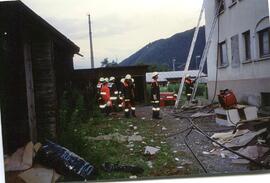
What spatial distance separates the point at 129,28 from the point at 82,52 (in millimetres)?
434

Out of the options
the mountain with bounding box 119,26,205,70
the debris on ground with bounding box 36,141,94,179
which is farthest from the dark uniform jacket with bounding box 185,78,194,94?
the debris on ground with bounding box 36,141,94,179

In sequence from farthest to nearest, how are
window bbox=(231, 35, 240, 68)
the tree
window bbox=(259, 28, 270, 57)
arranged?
the tree, window bbox=(231, 35, 240, 68), window bbox=(259, 28, 270, 57)

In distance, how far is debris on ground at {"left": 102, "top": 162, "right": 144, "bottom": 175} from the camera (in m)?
3.17

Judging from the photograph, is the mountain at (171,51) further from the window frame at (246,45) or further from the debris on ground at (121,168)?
the debris on ground at (121,168)

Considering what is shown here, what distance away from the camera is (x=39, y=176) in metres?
3.23

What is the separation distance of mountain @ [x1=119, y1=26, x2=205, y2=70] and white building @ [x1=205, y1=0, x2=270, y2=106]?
0.12 m

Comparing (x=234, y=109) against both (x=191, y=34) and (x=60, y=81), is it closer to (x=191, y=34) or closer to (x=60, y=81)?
(x=191, y=34)

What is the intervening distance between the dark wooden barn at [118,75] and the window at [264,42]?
0.92 metres

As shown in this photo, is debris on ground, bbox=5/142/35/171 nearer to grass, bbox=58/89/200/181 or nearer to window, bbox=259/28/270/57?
grass, bbox=58/89/200/181

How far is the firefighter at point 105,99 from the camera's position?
3229 millimetres

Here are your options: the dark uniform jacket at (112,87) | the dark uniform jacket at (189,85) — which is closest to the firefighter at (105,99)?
the dark uniform jacket at (112,87)

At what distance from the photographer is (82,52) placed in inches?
128

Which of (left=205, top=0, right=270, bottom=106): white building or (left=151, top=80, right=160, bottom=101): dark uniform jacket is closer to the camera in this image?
(left=205, top=0, right=270, bottom=106): white building

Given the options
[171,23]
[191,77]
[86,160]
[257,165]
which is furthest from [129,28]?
[257,165]
